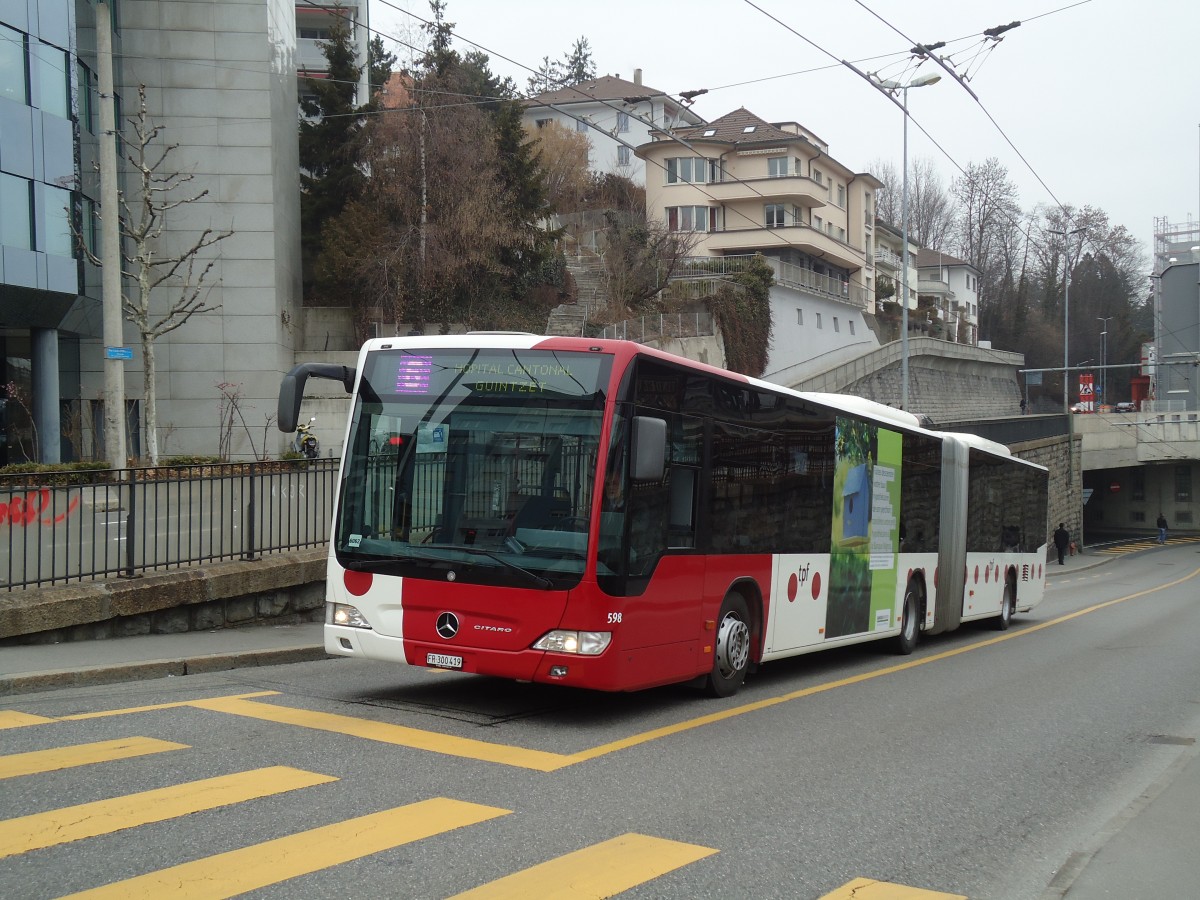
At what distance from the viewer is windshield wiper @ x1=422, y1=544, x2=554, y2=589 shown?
8227 mm

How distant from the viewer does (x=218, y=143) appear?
115 ft

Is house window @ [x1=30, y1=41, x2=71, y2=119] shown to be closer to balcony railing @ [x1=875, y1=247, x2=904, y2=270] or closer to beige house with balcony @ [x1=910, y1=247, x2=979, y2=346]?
balcony railing @ [x1=875, y1=247, x2=904, y2=270]

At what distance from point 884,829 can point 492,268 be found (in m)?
33.2

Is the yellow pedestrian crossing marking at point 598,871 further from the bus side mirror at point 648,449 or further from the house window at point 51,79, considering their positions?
the house window at point 51,79

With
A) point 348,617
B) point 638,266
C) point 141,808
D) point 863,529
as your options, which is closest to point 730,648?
point 348,617

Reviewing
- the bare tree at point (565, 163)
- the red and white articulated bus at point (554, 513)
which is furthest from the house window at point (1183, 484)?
the red and white articulated bus at point (554, 513)

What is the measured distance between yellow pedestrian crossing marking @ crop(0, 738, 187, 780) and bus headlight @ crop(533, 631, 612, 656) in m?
2.49

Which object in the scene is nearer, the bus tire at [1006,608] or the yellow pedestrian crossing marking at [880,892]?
the yellow pedestrian crossing marking at [880,892]

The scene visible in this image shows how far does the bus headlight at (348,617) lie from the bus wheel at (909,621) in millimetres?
8354

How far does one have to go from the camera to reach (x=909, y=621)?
15.4 meters

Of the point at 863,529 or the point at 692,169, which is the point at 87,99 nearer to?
the point at 863,529

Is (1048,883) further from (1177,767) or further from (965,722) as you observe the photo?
(965,722)

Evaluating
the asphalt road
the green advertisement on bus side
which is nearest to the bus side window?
the asphalt road

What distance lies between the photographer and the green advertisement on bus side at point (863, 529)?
1263 centimetres
